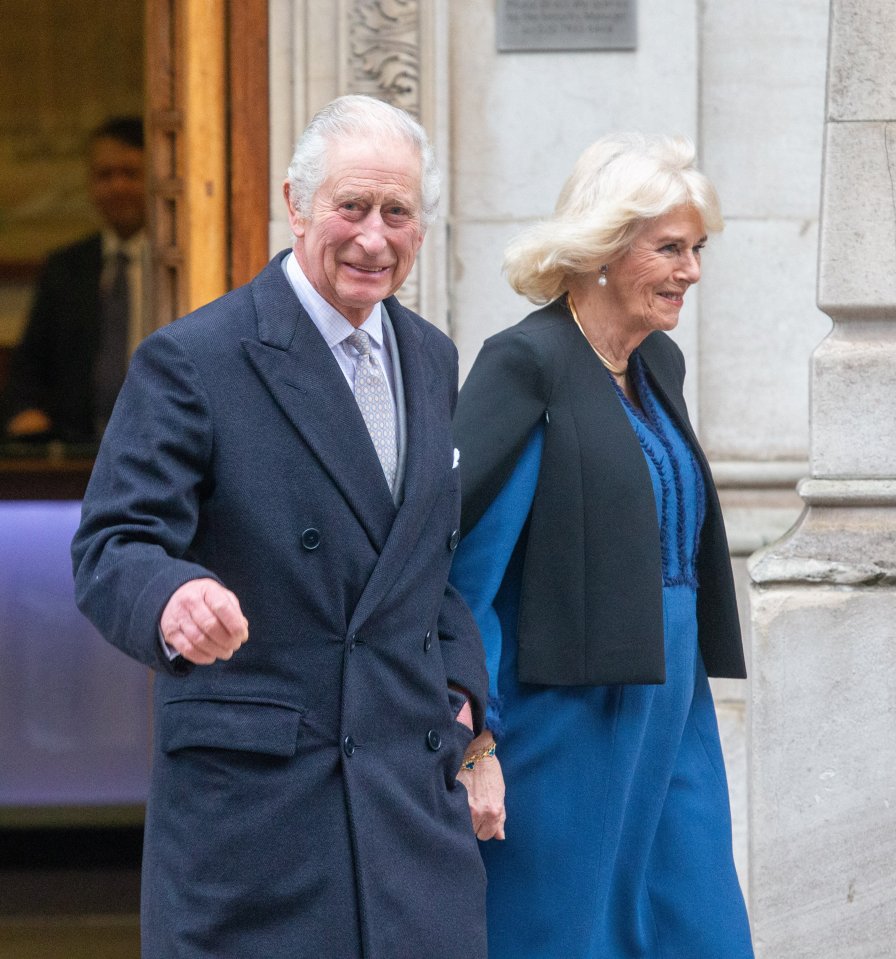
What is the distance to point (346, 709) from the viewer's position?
8.03ft

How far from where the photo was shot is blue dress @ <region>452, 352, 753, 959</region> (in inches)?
131

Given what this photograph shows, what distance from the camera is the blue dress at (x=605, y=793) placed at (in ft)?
10.9

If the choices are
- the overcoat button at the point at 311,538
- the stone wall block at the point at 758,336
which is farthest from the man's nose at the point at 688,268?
the stone wall block at the point at 758,336

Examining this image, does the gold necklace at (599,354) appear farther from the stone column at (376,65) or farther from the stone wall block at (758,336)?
the stone wall block at (758,336)

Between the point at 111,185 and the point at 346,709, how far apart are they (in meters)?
5.15

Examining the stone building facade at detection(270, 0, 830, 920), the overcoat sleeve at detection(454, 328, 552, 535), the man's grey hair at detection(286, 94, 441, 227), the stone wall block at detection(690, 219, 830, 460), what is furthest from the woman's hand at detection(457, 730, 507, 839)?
the stone wall block at detection(690, 219, 830, 460)

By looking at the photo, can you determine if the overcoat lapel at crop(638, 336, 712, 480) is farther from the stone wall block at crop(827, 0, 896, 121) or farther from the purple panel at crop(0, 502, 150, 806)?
the purple panel at crop(0, 502, 150, 806)

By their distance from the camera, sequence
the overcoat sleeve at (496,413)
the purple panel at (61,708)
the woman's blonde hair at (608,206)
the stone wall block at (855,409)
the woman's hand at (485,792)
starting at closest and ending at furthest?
1. the woman's hand at (485,792)
2. the overcoat sleeve at (496,413)
3. the woman's blonde hair at (608,206)
4. the stone wall block at (855,409)
5. the purple panel at (61,708)

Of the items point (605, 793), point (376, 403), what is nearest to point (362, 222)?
point (376, 403)

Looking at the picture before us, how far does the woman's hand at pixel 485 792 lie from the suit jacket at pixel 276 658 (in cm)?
52

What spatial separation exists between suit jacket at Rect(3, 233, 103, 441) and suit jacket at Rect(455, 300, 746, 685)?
184 inches

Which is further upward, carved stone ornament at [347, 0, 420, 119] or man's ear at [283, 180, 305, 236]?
carved stone ornament at [347, 0, 420, 119]

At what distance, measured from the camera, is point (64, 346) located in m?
Answer: 8.09

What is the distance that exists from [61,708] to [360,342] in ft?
12.8
